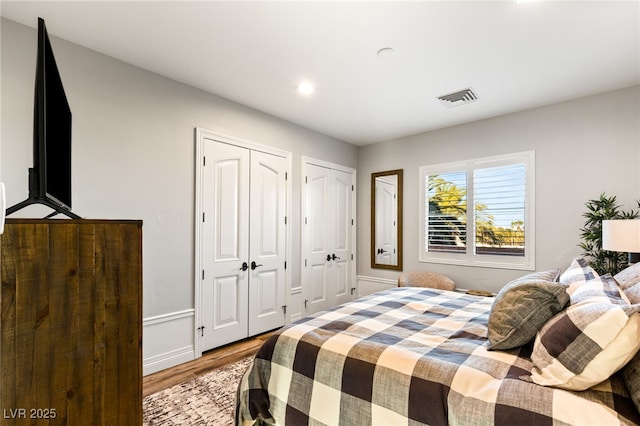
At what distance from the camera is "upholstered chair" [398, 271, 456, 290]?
386 centimetres

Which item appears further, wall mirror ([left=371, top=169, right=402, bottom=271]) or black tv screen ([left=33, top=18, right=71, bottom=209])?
wall mirror ([left=371, top=169, right=402, bottom=271])

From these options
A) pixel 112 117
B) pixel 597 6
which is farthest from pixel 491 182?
pixel 112 117

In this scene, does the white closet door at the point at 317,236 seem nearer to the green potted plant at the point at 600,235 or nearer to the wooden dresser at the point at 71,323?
the green potted plant at the point at 600,235

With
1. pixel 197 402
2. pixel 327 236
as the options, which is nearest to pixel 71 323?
pixel 197 402

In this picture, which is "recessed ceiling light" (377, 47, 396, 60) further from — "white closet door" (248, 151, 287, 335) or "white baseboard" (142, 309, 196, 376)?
"white baseboard" (142, 309, 196, 376)

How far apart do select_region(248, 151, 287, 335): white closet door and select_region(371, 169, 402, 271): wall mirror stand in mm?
1638

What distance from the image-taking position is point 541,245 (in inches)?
134

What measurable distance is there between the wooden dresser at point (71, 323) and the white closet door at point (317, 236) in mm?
3025

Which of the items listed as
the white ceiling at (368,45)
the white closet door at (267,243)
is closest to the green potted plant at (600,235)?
the white ceiling at (368,45)

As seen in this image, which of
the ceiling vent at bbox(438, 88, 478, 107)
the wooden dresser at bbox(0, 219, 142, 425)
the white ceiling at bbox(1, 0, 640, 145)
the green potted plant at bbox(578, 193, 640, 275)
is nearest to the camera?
the wooden dresser at bbox(0, 219, 142, 425)

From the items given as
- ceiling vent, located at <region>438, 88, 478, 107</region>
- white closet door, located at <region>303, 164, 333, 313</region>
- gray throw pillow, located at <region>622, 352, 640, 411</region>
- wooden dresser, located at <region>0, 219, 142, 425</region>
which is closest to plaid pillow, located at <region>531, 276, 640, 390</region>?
gray throw pillow, located at <region>622, 352, 640, 411</region>

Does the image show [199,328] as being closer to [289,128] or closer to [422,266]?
[289,128]

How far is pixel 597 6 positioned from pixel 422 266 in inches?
123

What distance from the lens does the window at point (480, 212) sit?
3.53 metres
